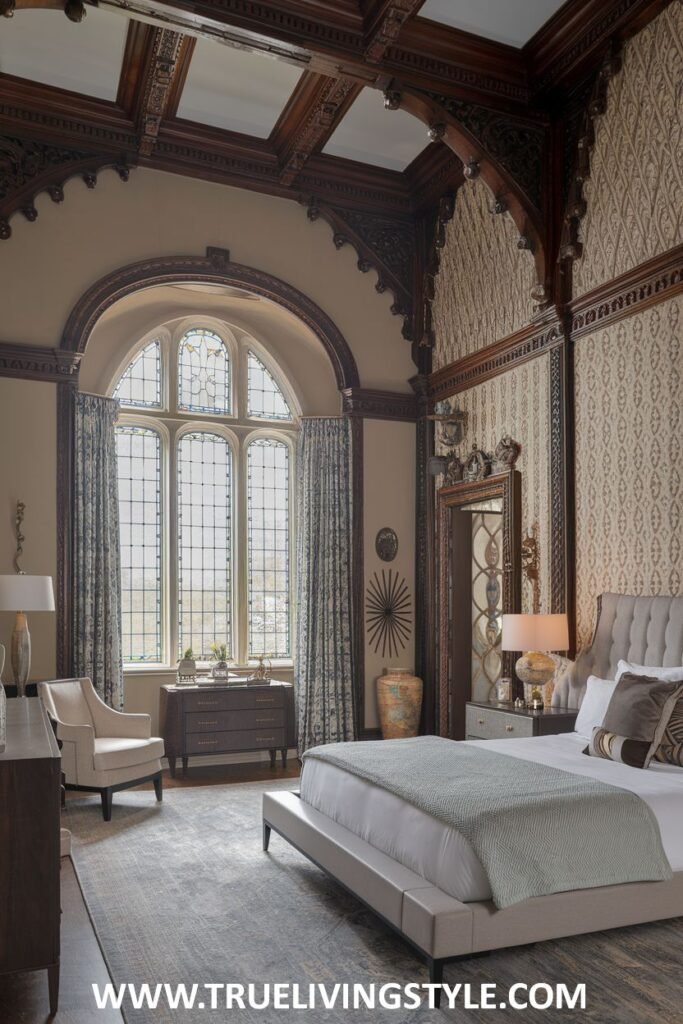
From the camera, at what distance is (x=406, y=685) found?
7.70 m

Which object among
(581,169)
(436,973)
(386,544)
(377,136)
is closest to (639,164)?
(581,169)

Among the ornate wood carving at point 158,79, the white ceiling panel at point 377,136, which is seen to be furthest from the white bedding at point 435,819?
the white ceiling panel at point 377,136

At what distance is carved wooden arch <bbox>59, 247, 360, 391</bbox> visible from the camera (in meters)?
7.04

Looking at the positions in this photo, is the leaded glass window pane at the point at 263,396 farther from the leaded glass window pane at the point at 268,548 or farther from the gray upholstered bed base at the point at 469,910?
the gray upholstered bed base at the point at 469,910

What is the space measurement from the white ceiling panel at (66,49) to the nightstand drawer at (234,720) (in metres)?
4.93

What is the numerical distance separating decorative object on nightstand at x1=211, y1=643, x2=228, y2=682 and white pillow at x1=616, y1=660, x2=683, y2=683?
351 cm

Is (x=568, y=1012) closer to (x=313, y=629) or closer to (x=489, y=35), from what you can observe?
(x=313, y=629)

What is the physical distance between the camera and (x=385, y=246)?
324 inches

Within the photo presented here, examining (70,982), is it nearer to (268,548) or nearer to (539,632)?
(539,632)

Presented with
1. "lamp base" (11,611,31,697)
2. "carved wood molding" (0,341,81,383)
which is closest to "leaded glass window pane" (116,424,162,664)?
"carved wood molding" (0,341,81,383)

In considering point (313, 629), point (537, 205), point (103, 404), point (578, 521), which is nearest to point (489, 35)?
point (537, 205)

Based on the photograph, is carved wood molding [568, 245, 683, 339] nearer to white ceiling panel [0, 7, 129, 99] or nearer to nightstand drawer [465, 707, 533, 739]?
nightstand drawer [465, 707, 533, 739]

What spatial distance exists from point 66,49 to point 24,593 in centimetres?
379

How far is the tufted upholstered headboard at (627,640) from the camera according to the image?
16.3 feet
